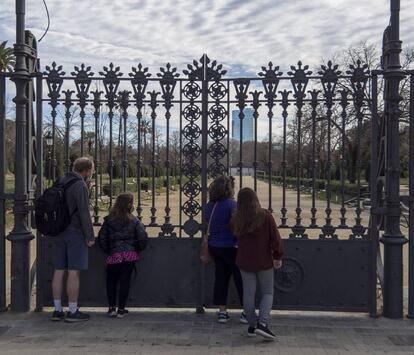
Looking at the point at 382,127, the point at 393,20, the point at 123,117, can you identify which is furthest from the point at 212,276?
the point at 393,20

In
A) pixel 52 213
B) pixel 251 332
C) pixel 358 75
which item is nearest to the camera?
pixel 251 332

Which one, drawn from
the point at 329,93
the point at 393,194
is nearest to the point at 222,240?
the point at 393,194

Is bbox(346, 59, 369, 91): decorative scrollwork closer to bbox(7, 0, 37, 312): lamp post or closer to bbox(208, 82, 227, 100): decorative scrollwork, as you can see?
bbox(208, 82, 227, 100): decorative scrollwork

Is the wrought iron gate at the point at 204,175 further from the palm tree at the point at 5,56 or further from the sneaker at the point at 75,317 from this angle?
the palm tree at the point at 5,56

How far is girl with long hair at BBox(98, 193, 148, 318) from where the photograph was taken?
642 centimetres

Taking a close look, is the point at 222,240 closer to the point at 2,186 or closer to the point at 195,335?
the point at 195,335

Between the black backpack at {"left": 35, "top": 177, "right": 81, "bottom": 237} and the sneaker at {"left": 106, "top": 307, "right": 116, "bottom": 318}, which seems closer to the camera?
the black backpack at {"left": 35, "top": 177, "right": 81, "bottom": 237}

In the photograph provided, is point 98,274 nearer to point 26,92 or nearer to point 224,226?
point 224,226

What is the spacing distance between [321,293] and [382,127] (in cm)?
228

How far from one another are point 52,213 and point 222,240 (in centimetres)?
202

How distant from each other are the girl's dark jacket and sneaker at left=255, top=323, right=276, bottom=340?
174 centimetres

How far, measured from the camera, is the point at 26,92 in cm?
699

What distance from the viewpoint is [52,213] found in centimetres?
623

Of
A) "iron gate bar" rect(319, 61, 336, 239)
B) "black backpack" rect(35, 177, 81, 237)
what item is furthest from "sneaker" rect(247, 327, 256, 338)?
"black backpack" rect(35, 177, 81, 237)
